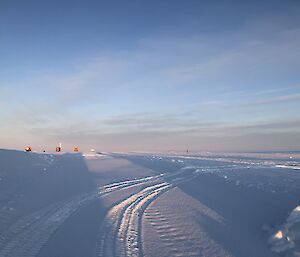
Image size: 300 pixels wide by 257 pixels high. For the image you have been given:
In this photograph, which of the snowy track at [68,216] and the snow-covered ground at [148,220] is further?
the snow-covered ground at [148,220]

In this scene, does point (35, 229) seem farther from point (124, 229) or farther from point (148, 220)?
point (148, 220)

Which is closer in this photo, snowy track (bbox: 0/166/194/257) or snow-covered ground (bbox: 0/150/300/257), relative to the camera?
snowy track (bbox: 0/166/194/257)

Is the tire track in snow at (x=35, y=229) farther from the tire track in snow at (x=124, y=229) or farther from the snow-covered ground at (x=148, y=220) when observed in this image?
the tire track in snow at (x=124, y=229)

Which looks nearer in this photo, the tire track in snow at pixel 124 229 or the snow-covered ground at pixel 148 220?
the tire track in snow at pixel 124 229

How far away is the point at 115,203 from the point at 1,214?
564cm

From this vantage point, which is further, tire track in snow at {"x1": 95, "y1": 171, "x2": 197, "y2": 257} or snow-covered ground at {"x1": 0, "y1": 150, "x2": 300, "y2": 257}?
snow-covered ground at {"x1": 0, "y1": 150, "x2": 300, "y2": 257}

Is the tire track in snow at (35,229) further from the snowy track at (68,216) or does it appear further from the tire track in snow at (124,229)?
the tire track in snow at (124,229)

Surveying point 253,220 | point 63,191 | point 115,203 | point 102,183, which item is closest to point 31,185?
point 63,191

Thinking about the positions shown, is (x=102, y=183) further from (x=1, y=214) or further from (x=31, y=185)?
(x=1, y=214)

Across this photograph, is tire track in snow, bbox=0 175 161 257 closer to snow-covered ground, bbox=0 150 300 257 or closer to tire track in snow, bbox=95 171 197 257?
snow-covered ground, bbox=0 150 300 257

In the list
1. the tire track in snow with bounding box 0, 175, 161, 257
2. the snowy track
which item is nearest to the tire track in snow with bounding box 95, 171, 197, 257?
the snowy track

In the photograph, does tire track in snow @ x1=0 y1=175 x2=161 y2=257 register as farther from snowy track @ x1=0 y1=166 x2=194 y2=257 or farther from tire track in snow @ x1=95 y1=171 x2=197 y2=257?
tire track in snow @ x1=95 y1=171 x2=197 y2=257

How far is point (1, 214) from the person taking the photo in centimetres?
1326

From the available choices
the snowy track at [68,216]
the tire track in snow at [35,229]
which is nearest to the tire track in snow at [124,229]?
the snowy track at [68,216]
